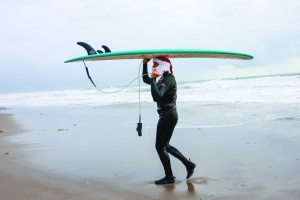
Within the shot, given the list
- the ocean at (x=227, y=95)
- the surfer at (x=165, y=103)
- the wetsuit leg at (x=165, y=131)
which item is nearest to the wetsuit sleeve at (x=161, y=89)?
the surfer at (x=165, y=103)

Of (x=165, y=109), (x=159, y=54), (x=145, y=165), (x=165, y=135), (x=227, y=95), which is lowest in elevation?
(x=145, y=165)

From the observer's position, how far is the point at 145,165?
502cm

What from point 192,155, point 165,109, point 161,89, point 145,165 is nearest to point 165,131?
point 165,109

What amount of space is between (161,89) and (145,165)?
1534 millimetres

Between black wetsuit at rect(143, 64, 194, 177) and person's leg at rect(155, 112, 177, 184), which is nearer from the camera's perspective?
black wetsuit at rect(143, 64, 194, 177)

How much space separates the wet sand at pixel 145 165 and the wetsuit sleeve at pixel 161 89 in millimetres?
1070

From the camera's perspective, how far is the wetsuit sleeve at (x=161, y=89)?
12.8 feet

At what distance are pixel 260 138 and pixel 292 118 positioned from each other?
8.89 ft

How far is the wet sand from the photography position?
3.81 meters

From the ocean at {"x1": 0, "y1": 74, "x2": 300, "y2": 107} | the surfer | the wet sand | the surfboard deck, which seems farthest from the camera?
the ocean at {"x1": 0, "y1": 74, "x2": 300, "y2": 107}

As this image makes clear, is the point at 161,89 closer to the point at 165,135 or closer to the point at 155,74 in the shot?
the point at 155,74

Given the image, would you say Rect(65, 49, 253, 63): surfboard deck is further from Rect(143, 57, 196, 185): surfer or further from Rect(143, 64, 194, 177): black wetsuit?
Rect(143, 64, 194, 177): black wetsuit

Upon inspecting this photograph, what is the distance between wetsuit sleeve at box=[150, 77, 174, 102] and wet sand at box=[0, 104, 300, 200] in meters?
1.07

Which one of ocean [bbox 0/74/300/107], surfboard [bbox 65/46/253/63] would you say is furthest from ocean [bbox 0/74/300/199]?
ocean [bbox 0/74/300/107]
